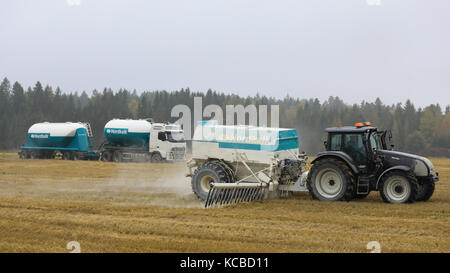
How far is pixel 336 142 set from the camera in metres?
14.9

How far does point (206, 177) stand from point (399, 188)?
17.6 ft

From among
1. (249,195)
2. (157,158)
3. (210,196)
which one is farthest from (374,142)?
(157,158)

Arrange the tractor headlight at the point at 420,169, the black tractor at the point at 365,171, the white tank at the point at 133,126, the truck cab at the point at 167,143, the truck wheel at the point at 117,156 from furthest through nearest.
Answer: the truck wheel at the point at 117,156
the white tank at the point at 133,126
the truck cab at the point at 167,143
the tractor headlight at the point at 420,169
the black tractor at the point at 365,171

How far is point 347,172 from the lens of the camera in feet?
46.6

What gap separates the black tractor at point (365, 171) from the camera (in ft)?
46.2

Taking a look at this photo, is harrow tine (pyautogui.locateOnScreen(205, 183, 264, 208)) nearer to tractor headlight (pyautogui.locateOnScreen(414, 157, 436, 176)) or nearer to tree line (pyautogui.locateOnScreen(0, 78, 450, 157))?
tractor headlight (pyautogui.locateOnScreen(414, 157, 436, 176))

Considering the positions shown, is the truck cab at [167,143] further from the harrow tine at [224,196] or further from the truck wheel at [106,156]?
the harrow tine at [224,196]

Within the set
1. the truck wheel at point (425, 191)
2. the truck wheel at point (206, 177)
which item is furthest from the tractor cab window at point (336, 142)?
the truck wheel at point (206, 177)

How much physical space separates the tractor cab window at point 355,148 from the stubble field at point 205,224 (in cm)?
120

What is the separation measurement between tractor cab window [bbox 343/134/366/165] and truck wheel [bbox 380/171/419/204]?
2.81ft

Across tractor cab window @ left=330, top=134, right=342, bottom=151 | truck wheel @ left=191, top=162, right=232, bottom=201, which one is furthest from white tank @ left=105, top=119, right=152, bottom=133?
tractor cab window @ left=330, top=134, right=342, bottom=151

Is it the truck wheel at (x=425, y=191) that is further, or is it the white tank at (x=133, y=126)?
the white tank at (x=133, y=126)
